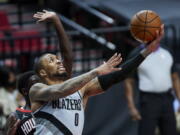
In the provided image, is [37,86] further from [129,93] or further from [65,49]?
[129,93]

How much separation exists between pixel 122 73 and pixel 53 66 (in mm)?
652

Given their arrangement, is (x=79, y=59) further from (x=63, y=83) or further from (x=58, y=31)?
(x=63, y=83)

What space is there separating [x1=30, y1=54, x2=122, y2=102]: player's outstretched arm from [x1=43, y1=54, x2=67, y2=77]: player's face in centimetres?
17

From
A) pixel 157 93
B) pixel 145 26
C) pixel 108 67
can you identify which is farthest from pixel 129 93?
pixel 108 67

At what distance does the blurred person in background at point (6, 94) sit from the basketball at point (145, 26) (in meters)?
3.43

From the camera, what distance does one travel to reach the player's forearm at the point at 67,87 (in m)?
6.13

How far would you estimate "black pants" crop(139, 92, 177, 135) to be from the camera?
1013 centimetres

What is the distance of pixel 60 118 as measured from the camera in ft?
21.6

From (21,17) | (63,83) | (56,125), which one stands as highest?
(63,83)

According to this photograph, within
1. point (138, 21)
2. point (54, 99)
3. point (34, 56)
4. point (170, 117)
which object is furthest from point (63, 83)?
point (34, 56)

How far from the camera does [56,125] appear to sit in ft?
21.5

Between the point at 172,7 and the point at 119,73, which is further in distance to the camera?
the point at 172,7

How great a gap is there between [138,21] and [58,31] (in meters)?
0.81

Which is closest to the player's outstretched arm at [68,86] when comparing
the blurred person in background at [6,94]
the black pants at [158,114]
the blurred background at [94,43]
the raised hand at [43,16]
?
the raised hand at [43,16]
